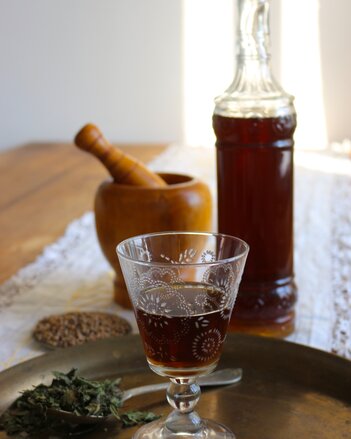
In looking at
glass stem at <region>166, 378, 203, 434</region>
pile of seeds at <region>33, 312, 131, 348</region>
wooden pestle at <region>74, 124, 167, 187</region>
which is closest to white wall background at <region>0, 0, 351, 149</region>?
wooden pestle at <region>74, 124, 167, 187</region>

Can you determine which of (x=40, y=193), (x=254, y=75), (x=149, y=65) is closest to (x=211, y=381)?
(x=254, y=75)

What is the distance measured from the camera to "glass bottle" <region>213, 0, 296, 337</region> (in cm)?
94

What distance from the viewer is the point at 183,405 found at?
2.26 feet

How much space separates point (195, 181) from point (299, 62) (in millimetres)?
1911

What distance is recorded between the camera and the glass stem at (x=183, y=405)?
0.69 m

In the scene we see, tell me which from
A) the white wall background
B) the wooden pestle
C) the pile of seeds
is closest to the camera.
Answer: the pile of seeds

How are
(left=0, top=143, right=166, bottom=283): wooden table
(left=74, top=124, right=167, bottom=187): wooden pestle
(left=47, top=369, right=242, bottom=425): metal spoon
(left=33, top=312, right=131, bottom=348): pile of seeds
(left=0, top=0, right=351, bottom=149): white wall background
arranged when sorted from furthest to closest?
1. (left=0, top=0, right=351, bottom=149): white wall background
2. (left=0, top=143, right=166, bottom=283): wooden table
3. (left=74, top=124, right=167, bottom=187): wooden pestle
4. (left=33, top=312, right=131, bottom=348): pile of seeds
5. (left=47, top=369, right=242, bottom=425): metal spoon

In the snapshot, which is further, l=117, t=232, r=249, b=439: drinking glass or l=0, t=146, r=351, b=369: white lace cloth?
l=0, t=146, r=351, b=369: white lace cloth

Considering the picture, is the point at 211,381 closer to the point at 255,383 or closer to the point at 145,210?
the point at 255,383

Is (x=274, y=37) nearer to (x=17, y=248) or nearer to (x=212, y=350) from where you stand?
(x=17, y=248)

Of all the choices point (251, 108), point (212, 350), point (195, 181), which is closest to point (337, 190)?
point (195, 181)

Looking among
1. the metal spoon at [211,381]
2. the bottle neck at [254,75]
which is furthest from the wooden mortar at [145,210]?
the metal spoon at [211,381]

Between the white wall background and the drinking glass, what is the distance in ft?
7.48

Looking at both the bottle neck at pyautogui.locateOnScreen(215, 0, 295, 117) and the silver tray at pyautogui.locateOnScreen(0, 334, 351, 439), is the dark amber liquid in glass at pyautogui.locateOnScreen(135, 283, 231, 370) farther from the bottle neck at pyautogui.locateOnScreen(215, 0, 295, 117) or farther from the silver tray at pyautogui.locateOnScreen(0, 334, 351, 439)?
the bottle neck at pyautogui.locateOnScreen(215, 0, 295, 117)
